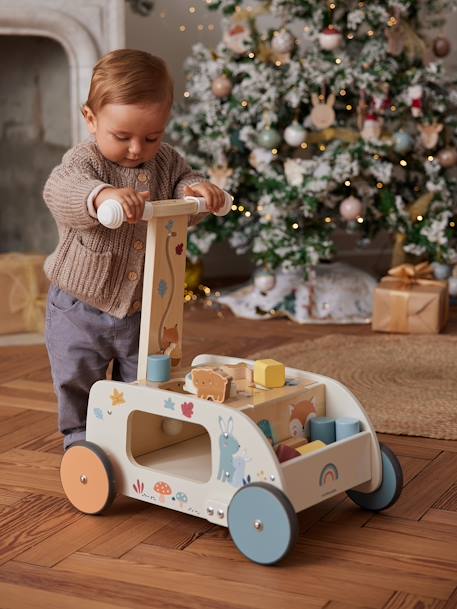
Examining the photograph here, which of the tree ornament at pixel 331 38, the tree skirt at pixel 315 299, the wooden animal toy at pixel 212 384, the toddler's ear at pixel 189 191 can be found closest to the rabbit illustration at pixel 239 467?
the wooden animal toy at pixel 212 384

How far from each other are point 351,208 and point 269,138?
34 centimetres

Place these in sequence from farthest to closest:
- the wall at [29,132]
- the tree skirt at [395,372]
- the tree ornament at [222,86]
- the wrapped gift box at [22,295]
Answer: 1. the wall at [29,132]
2. the tree ornament at [222,86]
3. the wrapped gift box at [22,295]
4. the tree skirt at [395,372]

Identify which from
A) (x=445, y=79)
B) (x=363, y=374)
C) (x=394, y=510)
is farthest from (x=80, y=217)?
(x=445, y=79)

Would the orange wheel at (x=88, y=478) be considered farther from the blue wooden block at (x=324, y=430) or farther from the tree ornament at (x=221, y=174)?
the tree ornament at (x=221, y=174)

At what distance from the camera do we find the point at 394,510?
1.72m

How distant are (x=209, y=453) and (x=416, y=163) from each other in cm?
184

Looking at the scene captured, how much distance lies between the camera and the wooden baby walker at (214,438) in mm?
1520

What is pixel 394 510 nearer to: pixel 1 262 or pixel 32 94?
pixel 1 262

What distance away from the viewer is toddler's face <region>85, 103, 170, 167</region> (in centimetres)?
171

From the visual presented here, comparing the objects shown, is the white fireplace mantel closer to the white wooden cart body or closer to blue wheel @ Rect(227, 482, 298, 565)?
the white wooden cart body

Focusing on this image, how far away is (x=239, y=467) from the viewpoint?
1548 millimetres

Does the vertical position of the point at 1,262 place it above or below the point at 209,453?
above

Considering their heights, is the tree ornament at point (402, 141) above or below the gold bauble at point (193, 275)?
above

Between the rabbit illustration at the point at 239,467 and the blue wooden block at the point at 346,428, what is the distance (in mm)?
216
